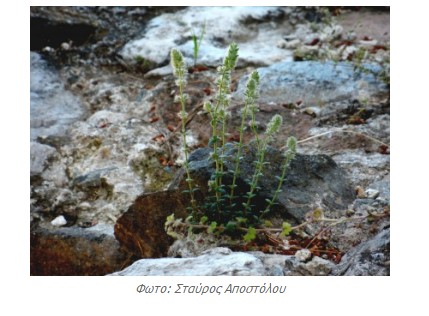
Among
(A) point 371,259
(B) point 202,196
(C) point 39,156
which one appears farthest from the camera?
(C) point 39,156

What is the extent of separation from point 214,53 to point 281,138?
1.04 meters

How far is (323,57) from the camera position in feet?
12.0

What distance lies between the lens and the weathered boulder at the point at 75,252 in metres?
2.50

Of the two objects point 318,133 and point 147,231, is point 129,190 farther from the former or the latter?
point 318,133

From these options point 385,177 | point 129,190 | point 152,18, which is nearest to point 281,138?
point 385,177

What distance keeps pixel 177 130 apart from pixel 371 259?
1.56 metres

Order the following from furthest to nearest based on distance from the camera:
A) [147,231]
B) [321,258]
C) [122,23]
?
[122,23] < [147,231] < [321,258]

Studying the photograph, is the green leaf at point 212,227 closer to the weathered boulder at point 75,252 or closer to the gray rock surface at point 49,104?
the weathered boulder at point 75,252

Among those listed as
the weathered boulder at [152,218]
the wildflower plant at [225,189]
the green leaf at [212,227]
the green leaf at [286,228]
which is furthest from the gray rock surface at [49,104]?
the green leaf at [286,228]

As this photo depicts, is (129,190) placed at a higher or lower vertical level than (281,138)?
lower

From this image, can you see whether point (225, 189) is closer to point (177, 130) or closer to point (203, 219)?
point (203, 219)

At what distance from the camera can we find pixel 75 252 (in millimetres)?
2527

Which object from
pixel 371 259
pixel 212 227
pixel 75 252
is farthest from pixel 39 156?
pixel 371 259

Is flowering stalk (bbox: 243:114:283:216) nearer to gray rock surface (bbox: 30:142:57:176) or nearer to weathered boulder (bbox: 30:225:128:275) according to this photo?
weathered boulder (bbox: 30:225:128:275)
